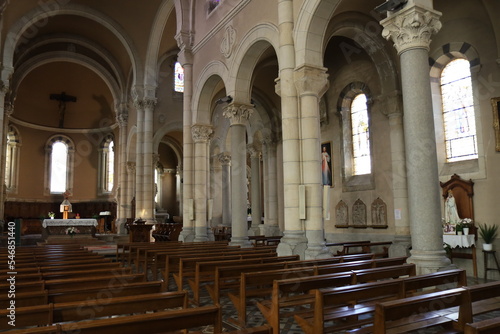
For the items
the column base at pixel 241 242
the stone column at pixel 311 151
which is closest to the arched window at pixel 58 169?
the column base at pixel 241 242

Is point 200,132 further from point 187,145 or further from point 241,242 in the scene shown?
point 241,242

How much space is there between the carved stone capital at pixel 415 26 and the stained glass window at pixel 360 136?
23.5 feet

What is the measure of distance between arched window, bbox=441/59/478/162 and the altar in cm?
1562

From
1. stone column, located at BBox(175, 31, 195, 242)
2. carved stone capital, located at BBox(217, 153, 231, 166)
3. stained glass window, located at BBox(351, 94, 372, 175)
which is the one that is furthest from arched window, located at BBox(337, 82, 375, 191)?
carved stone capital, located at BBox(217, 153, 231, 166)

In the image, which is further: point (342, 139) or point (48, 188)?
point (48, 188)

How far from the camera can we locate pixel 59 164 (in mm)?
30016

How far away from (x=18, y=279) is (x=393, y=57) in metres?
11.6

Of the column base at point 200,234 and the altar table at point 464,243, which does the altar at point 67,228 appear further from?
the altar table at point 464,243

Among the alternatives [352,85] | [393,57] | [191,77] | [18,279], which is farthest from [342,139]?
[18,279]

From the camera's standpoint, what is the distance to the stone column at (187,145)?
14852mm

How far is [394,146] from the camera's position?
1210 cm

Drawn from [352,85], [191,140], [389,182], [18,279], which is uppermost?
[352,85]

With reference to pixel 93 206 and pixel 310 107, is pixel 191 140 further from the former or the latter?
pixel 93 206

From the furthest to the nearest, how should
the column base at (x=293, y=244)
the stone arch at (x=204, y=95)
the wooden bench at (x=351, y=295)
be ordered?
the stone arch at (x=204, y=95), the column base at (x=293, y=244), the wooden bench at (x=351, y=295)
